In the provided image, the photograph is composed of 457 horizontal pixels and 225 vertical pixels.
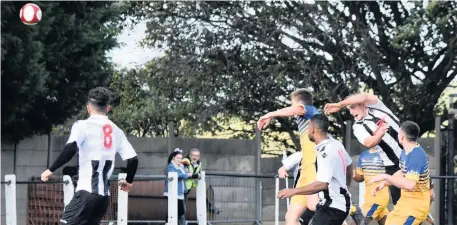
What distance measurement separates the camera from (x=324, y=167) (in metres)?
10.0

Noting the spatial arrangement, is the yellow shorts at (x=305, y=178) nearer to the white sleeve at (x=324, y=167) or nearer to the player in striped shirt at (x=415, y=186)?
the player in striped shirt at (x=415, y=186)

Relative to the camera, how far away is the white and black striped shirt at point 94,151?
991 centimetres

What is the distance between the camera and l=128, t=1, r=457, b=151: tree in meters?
20.7

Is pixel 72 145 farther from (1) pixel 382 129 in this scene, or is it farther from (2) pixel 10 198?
(1) pixel 382 129

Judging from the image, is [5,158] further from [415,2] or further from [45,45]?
[415,2]

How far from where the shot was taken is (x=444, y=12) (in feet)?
62.8

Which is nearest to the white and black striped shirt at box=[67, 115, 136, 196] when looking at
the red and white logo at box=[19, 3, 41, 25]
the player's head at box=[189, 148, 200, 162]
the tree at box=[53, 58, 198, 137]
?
the red and white logo at box=[19, 3, 41, 25]

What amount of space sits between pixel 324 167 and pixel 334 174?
0.76 feet

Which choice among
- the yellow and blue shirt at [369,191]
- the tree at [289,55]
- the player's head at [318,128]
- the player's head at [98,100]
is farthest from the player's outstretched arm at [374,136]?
the tree at [289,55]

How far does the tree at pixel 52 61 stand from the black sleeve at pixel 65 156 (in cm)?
628

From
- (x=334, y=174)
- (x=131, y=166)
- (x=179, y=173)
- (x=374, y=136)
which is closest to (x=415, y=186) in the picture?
(x=334, y=174)

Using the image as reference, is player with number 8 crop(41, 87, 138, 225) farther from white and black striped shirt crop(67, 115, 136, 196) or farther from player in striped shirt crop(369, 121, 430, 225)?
player in striped shirt crop(369, 121, 430, 225)

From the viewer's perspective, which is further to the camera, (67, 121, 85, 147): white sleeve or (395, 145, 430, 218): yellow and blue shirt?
(395, 145, 430, 218): yellow and blue shirt

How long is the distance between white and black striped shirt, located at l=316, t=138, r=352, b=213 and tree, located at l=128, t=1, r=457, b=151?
10.4m
